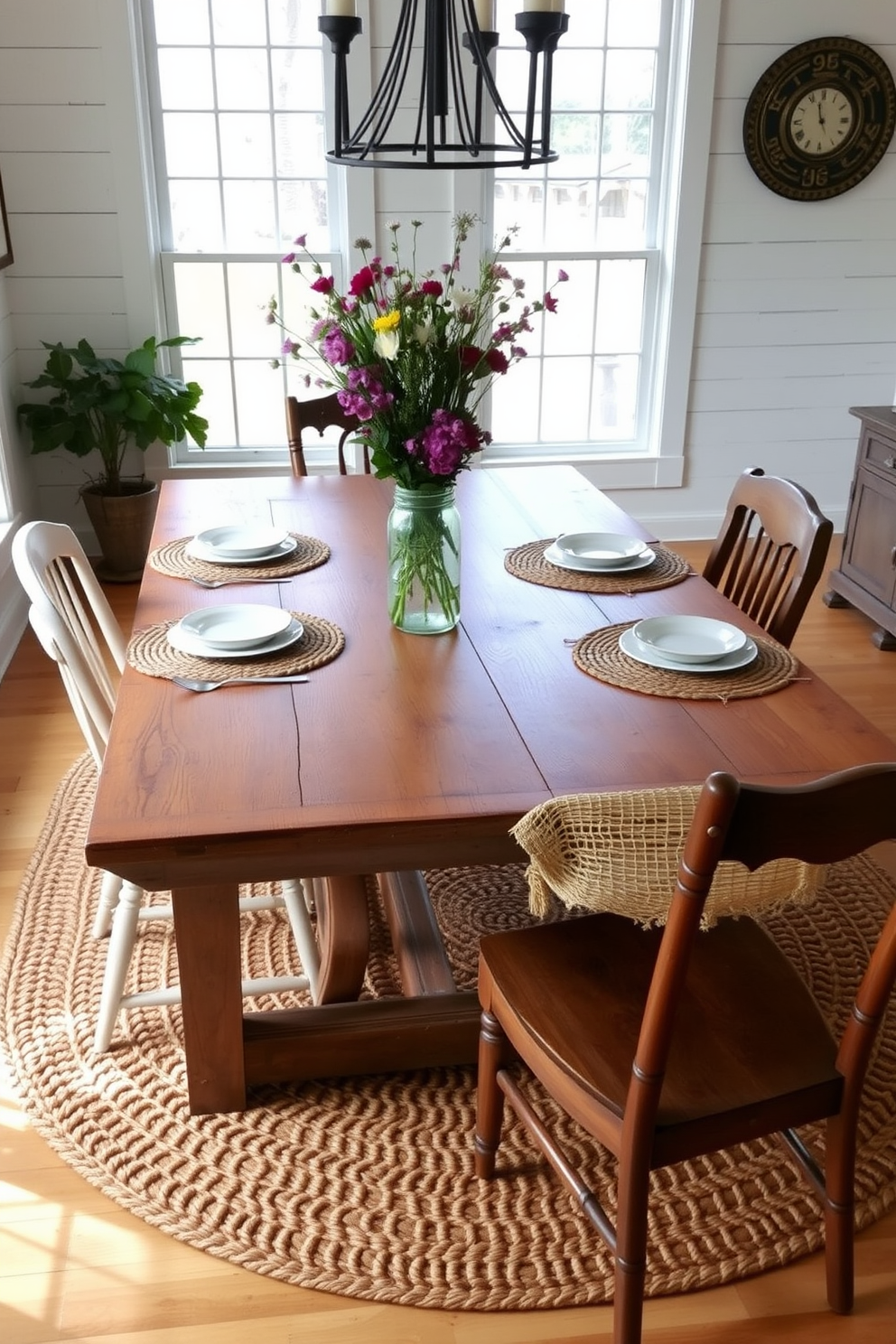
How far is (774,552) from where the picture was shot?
8.10 ft

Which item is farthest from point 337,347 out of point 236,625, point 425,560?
point 236,625

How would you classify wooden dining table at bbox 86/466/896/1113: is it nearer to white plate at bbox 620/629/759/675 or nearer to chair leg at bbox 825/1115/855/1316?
white plate at bbox 620/629/759/675

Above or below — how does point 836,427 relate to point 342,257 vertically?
below

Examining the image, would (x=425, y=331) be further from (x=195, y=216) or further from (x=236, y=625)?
(x=195, y=216)

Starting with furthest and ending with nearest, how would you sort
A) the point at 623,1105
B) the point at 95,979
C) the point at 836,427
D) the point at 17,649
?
the point at 836,427 → the point at 17,649 → the point at 95,979 → the point at 623,1105

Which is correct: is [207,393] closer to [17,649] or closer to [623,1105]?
[17,649]

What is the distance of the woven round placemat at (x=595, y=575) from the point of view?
7.72 feet

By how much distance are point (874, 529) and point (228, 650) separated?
2.74 metres

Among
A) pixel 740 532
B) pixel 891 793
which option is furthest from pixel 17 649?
pixel 891 793

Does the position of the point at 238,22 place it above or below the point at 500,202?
above

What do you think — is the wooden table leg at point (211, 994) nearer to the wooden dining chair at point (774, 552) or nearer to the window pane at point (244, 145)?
the wooden dining chair at point (774, 552)

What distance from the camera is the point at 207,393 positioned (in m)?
4.66

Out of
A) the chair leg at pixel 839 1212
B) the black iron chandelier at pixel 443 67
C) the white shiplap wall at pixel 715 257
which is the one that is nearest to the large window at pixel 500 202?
the white shiplap wall at pixel 715 257

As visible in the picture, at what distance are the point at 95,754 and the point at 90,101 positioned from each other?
9.75 ft
